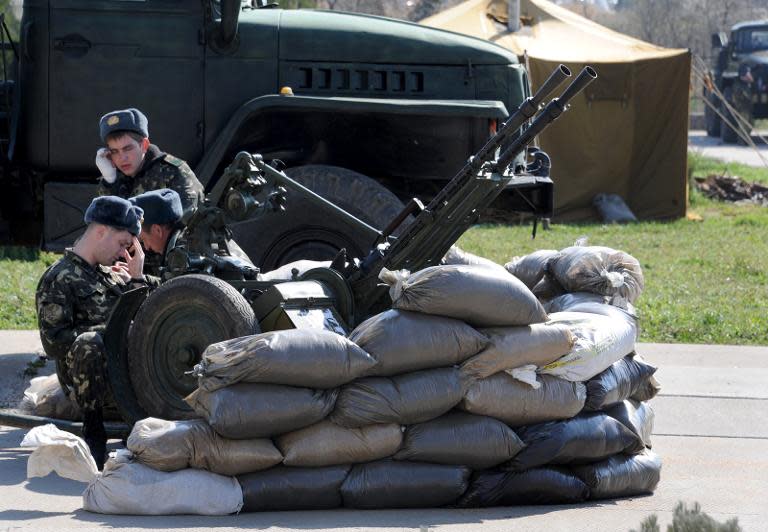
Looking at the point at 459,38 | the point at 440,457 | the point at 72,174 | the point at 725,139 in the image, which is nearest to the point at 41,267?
the point at 72,174

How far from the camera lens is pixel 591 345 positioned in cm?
597

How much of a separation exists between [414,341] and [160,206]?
1.88 m

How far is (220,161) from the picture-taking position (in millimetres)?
8891

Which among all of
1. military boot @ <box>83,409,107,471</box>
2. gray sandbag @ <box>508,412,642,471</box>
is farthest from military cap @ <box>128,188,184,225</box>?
gray sandbag @ <box>508,412,642,471</box>

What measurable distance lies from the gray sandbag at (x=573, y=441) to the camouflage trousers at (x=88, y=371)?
187cm

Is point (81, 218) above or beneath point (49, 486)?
above

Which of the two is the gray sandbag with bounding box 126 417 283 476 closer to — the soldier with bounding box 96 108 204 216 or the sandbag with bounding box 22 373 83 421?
the sandbag with bounding box 22 373 83 421

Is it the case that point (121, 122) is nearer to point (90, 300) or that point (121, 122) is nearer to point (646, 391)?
point (90, 300)

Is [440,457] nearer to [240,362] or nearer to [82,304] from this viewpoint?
[240,362]

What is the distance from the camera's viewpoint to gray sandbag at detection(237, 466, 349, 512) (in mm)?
5344

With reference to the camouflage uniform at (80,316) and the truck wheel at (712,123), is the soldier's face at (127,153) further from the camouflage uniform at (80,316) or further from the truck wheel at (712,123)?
the truck wheel at (712,123)

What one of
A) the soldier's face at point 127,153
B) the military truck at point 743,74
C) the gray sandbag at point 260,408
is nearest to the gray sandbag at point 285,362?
the gray sandbag at point 260,408

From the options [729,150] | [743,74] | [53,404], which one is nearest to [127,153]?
[53,404]

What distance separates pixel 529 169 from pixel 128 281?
3554mm
